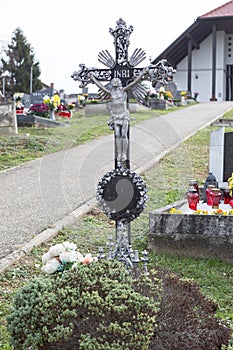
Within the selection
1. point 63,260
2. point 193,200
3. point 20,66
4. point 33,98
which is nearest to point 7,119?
point 33,98

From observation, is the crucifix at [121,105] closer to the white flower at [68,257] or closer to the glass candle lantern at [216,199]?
the white flower at [68,257]

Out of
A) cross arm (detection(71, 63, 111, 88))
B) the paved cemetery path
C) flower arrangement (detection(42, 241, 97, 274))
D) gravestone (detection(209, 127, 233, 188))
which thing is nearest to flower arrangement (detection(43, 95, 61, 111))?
the paved cemetery path

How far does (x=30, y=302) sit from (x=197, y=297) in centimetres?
111

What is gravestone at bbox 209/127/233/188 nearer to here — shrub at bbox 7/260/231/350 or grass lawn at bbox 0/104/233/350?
grass lawn at bbox 0/104/233/350

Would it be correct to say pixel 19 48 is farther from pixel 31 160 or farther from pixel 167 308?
pixel 167 308

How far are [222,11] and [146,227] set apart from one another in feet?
107

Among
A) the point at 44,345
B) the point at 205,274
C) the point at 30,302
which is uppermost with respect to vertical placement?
the point at 30,302

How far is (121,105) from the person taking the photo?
4.40 meters

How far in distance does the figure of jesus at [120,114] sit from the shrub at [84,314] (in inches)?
57.9

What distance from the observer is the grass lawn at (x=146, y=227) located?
4.70m

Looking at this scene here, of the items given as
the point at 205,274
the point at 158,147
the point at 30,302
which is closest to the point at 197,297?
the point at 30,302

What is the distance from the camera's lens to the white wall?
1512 inches

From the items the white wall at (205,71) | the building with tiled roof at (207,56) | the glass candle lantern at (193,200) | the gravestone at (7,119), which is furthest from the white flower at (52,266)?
the white wall at (205,71)

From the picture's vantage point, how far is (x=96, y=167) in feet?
Result: 35.5
